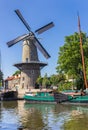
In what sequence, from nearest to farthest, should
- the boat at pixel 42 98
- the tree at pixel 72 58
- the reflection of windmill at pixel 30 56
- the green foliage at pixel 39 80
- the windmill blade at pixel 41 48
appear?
Answer: the boat at pixel 42 98 → the tree at pixel 72 58 → the windmill blade at pixel 41 48 → the reflection of windmill at pixel 30 56 → the green foliage at pixel 39 80

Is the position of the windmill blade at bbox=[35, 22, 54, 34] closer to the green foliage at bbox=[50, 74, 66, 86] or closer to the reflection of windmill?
the reflection of windmill

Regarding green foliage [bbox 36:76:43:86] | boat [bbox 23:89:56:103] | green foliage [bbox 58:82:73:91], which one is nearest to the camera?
boat [bbox 23:89:56:103]

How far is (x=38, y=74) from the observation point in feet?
322

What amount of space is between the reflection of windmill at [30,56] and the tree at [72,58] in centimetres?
1521

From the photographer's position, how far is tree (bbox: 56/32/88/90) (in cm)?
7562

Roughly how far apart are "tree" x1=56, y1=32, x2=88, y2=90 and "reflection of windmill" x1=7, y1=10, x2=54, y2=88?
15213mm

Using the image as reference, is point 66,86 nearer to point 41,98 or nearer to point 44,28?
point 41,98

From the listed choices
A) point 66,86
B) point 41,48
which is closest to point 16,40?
point 41,48

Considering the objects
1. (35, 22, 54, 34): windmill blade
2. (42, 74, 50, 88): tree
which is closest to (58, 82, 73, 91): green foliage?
(42, 74, 50, 88): tree

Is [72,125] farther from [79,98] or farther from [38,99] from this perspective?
[38,99]

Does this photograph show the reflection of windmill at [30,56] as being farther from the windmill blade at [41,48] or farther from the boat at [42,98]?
the boat at [42,98]

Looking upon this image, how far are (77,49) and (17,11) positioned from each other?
26.2m

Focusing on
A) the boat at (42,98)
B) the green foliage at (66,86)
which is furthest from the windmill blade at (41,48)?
the boat at (42,98)

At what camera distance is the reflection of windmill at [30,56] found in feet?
309
